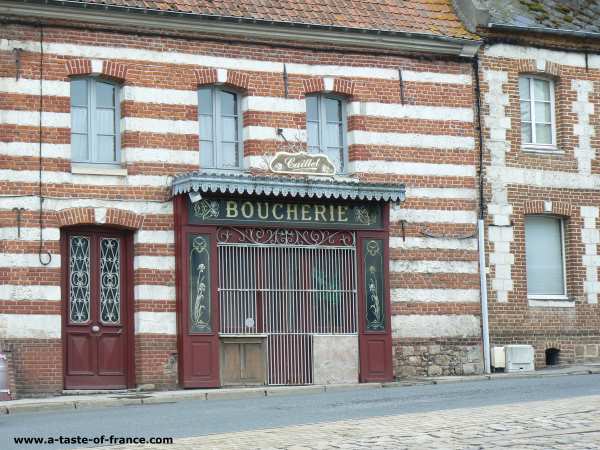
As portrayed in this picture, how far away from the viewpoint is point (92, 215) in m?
23.8

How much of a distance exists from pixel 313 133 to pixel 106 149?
402cm

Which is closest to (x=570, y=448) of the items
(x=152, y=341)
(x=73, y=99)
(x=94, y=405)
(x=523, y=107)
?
(x=94, y=405)

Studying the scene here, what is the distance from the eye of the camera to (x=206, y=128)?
2525 centimetres

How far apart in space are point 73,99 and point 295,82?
4.15 metres

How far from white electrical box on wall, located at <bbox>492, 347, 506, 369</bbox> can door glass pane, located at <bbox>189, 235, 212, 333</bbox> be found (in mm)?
5883

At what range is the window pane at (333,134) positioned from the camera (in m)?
26.4

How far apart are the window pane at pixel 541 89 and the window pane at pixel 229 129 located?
21.6 ft

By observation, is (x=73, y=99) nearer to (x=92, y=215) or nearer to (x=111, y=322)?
(x=92, y=215)

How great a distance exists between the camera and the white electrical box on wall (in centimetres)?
2698

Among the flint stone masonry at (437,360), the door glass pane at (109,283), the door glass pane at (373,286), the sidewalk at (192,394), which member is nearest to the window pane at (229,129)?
the door glass pane at (109,283)

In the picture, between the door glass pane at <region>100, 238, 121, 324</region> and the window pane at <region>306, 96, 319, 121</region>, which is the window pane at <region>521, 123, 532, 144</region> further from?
the door glass pane at <region>100, 238, 121, 324</region>

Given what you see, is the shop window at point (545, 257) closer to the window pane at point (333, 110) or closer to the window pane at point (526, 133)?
the window pane at point (526, 133)

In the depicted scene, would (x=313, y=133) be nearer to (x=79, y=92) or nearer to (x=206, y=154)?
(x=206, y=154)

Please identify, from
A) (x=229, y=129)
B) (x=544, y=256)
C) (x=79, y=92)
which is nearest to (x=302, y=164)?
(x=229, y=129)
